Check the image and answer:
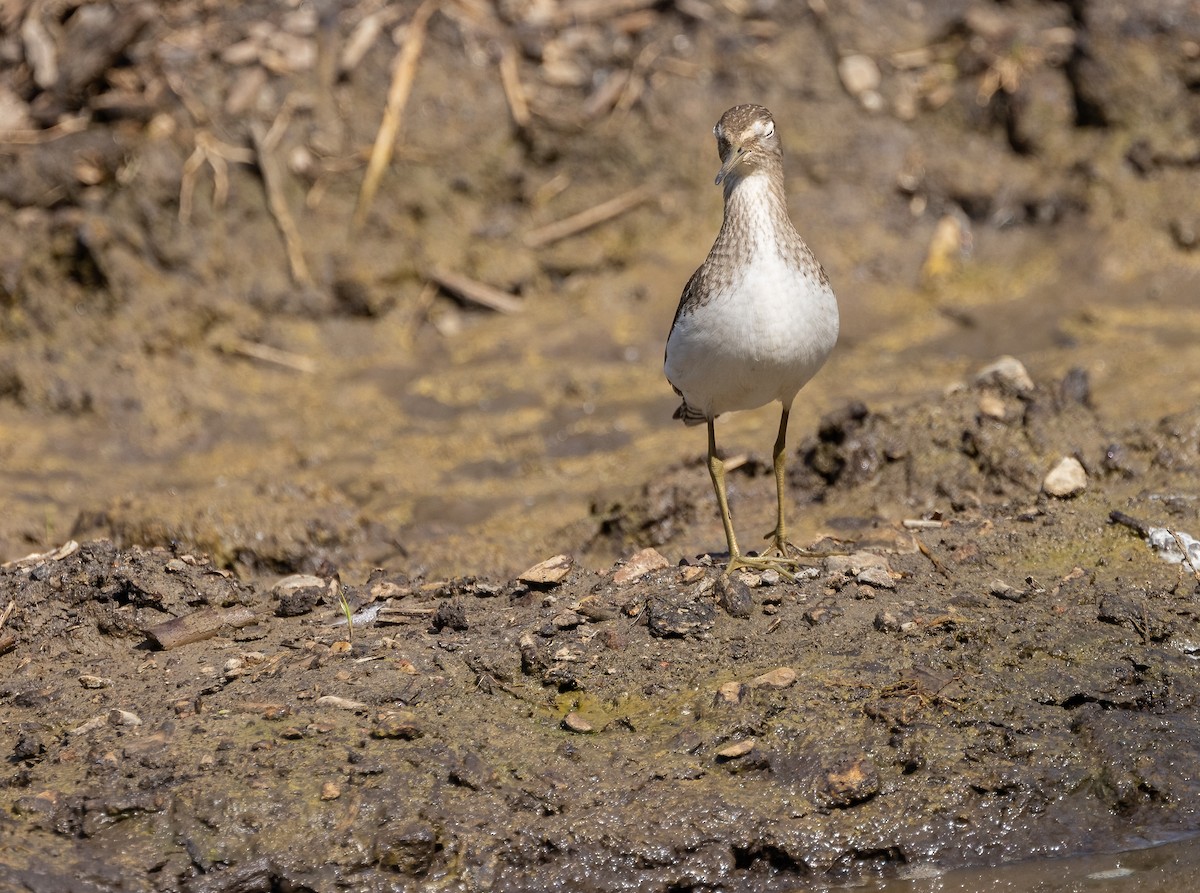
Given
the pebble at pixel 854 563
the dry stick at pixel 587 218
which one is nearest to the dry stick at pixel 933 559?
the pebble at pixel 854 563

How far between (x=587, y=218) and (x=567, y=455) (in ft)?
7.90

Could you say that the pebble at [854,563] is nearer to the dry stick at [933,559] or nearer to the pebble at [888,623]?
the dry stick at [933,559]

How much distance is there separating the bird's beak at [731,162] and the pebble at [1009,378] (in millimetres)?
2218

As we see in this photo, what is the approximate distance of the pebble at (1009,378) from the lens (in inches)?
292

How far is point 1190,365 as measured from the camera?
8.55m

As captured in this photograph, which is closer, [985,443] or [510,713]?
[510,713]

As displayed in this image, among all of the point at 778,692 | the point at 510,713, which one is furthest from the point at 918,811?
the point at 510,713

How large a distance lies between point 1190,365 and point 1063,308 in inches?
48.6

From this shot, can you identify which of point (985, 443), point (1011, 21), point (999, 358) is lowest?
point (999, 358)

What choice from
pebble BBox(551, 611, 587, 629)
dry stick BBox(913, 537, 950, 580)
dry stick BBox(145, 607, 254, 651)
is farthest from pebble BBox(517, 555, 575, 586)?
dry stick BBox(913, 537, 950, 580)

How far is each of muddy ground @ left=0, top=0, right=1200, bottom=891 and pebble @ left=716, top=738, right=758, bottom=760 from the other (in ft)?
0.08

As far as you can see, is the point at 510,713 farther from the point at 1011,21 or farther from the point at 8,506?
the point at 1011,21

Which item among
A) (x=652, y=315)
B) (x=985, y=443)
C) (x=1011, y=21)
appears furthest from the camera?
(x=1011, y=21)

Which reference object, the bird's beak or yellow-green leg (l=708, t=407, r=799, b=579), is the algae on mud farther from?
the bird's beak
